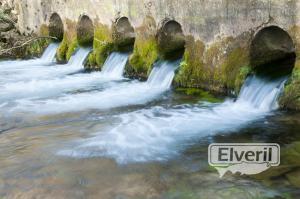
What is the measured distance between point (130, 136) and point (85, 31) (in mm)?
8614

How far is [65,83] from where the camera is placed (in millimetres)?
12469

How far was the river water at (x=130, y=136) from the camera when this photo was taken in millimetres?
5566

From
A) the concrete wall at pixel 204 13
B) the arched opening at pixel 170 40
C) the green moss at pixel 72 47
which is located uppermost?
the concrete wall at pixel 204 13

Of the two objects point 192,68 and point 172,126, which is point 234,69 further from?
A: point 172,126

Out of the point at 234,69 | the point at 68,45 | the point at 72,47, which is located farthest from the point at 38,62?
the point at 234,69

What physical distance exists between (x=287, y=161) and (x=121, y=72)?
7433 millimetres

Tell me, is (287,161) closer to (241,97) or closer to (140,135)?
(140,135)

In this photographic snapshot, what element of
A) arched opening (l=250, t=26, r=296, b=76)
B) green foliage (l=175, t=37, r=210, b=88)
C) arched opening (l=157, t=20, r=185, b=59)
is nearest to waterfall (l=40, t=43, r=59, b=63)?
arched opening (l=157, t=20, r=185, b=59)

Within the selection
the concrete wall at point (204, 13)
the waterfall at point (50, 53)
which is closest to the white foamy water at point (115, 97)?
the concrete wall at point (204, 13)

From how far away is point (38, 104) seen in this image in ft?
33.4

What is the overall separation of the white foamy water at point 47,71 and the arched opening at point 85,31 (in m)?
0.29

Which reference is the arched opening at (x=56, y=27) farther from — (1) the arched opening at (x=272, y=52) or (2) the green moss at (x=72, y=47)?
(1) the arched opening at (x=272, y=52)

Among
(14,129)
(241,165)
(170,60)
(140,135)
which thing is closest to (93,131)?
(140,135)

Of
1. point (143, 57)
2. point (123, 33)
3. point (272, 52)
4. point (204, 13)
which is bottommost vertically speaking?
point (143, 57)
